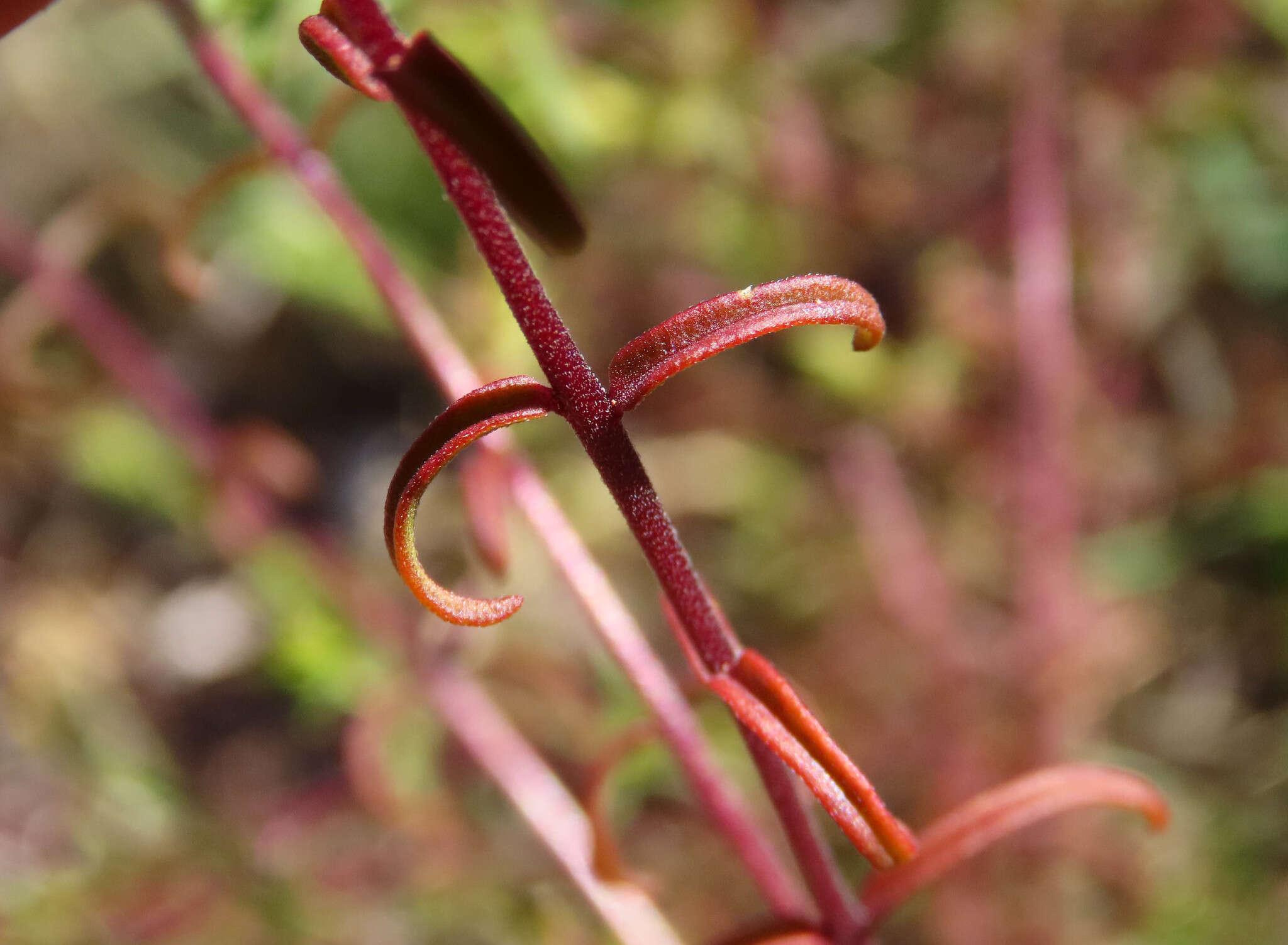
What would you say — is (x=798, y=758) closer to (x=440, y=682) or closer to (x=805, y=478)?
(x=440, y=682)

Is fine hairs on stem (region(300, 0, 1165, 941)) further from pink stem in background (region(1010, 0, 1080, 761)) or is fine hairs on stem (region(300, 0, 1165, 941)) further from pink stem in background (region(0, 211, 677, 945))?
pink stem in background (region(1010, 0, 1080, 761))

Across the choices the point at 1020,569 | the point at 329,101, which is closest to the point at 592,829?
the point at 329,101

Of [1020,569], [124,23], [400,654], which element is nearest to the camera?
[400,654]

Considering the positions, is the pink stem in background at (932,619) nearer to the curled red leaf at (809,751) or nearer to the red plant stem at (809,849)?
the red plant stem at (809,849)

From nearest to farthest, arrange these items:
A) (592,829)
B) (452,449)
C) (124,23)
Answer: (452,449), (592,829), (124,23)

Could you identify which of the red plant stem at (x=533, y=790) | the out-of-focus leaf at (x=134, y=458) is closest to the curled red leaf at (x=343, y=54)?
the red plant stem at (x=533, y=790)

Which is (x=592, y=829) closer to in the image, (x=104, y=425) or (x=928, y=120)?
(x=104, y=425)
